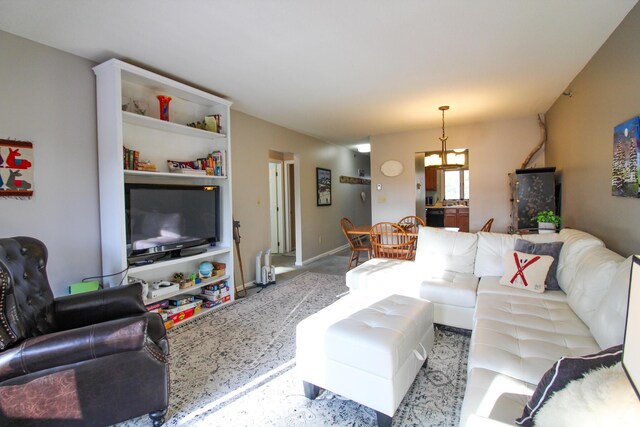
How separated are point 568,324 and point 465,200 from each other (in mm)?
6321

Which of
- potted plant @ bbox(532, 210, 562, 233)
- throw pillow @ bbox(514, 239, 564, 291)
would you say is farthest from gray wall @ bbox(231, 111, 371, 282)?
potted plant @ bbox(532, 210, 562, 233)

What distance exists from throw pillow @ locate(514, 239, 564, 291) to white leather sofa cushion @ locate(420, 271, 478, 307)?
493 mm

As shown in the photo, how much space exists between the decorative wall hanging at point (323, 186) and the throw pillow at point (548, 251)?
3.92 meters

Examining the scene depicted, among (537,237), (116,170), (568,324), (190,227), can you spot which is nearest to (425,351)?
(568,324)

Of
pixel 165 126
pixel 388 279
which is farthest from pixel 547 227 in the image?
pixel 165 126

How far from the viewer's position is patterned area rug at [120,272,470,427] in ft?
5.69

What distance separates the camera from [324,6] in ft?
6.35

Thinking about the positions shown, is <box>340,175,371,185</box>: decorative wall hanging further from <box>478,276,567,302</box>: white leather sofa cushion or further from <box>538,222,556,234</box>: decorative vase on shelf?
<box>478,276,567,302</box>: white leather sofa cushion

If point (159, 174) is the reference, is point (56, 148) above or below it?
above

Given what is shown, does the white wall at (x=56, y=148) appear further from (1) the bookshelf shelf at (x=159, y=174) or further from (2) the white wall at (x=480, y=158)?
(2) the white wall at (x=480, y=158)

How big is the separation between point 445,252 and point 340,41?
221cm

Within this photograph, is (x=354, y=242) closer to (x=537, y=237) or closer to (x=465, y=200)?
(x=537, y=237)

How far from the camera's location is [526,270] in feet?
8.13

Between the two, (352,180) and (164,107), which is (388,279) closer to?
(164,107)
